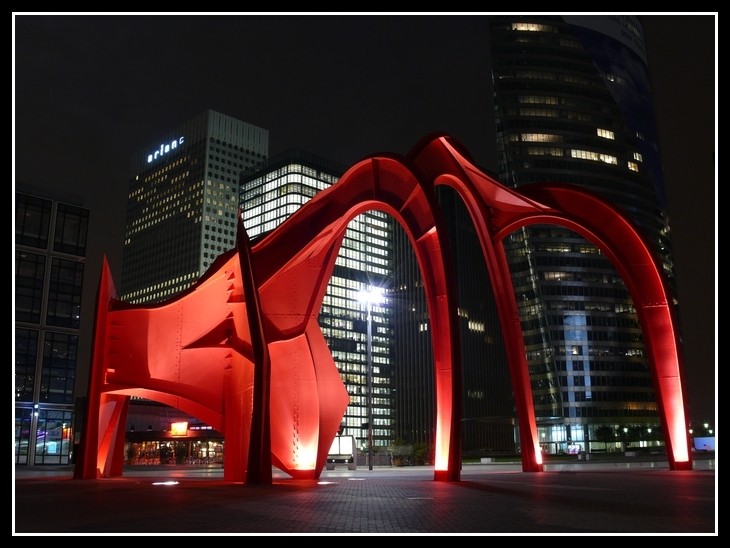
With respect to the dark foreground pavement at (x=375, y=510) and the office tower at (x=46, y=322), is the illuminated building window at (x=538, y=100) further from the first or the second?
the dark foreground pavement at (x=375, y=510)

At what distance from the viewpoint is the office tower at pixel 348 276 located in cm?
14150

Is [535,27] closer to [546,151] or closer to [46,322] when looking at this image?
[546,151]

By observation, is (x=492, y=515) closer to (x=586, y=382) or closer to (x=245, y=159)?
(x=586, y=382)

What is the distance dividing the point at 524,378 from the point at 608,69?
122m

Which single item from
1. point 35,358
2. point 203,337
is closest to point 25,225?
point 35,358

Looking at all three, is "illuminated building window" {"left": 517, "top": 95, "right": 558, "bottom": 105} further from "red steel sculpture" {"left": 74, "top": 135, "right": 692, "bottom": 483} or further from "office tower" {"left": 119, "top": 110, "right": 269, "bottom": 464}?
"red steel sculpture" {"left": 74, "top": 135, "right": 692, "bottom": 483}

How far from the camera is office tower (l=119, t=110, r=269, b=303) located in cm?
18225

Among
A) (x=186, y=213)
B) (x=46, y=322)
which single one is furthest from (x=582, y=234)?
(x=186, y=213)

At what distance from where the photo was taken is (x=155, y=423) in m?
95.1

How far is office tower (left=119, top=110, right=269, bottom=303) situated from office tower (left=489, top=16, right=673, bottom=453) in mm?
84465

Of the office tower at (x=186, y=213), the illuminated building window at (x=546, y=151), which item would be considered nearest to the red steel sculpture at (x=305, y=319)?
the illuminated building window at (x=546, y=151)

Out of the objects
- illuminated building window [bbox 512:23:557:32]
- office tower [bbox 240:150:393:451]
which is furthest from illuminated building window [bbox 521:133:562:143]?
office tower [bbox 240:150:393:451]

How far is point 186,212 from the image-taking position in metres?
188

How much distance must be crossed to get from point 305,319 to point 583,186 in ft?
334
